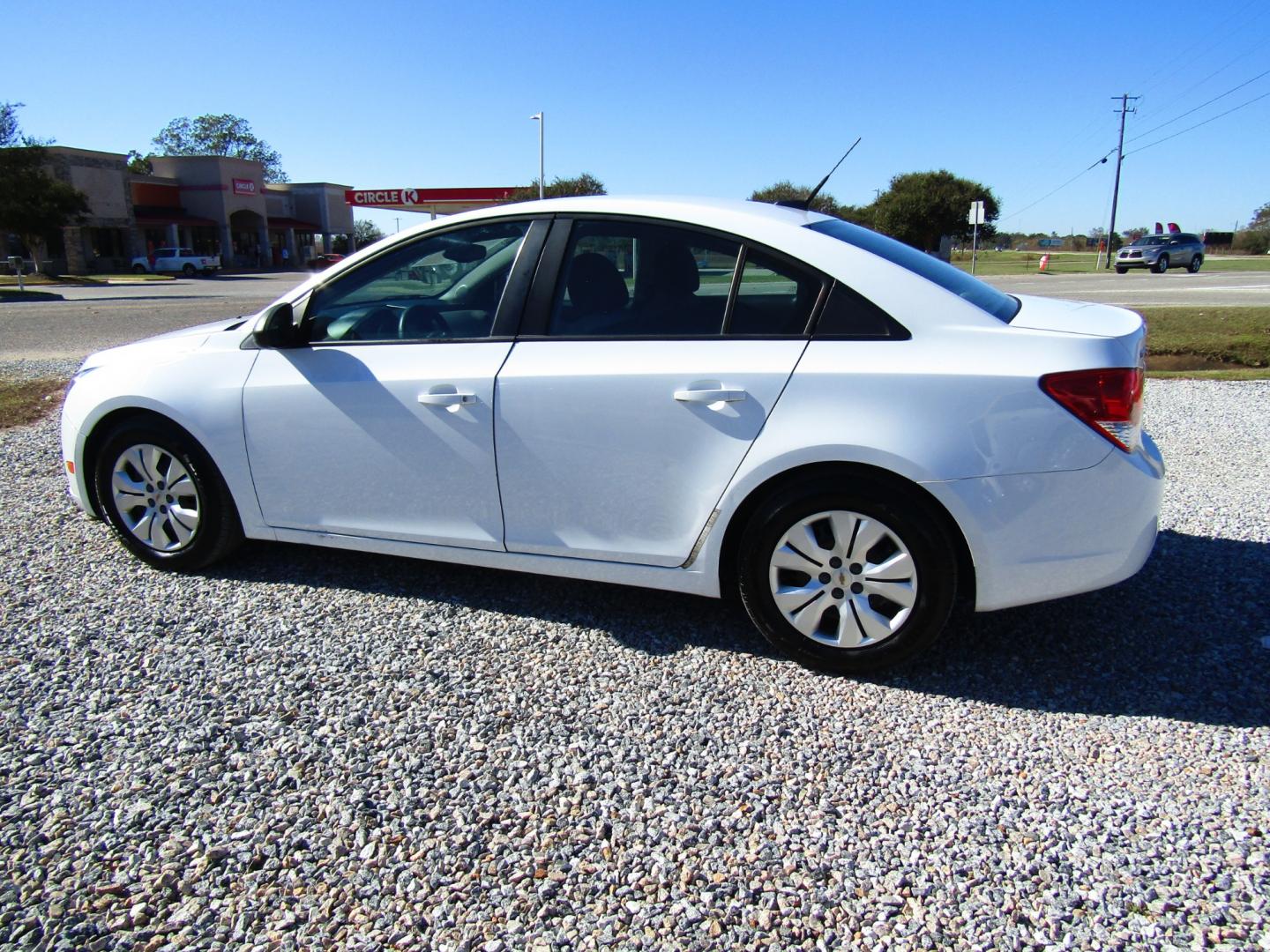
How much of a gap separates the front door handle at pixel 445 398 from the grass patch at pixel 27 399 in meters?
6.36

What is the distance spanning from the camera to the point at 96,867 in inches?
93.7

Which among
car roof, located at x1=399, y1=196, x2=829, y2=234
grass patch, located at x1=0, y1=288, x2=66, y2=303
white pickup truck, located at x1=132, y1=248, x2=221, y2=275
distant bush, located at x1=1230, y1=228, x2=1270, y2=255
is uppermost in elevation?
distant bush, located at x1=1230, y1=228, x2=1270, y2=255

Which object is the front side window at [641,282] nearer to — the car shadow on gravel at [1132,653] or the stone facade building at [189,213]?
the car shadow on gravel at [1132,653]

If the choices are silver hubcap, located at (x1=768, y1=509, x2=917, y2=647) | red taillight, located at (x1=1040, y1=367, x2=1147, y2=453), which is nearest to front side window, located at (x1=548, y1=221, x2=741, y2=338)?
silver hubcap, located at (x1=768, y1=509, x2=917, y2=647)

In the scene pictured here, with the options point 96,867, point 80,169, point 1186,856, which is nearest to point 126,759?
point 96,867

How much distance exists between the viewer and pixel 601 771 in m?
2.79

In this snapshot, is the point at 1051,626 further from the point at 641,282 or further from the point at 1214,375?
the point at 1214,375

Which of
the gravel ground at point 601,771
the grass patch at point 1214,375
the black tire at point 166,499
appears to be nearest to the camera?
the gravel ground at point 601,771

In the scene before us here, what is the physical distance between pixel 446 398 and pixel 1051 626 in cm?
265

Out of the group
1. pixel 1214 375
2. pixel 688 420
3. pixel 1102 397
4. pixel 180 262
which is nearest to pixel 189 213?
pixel 180 262

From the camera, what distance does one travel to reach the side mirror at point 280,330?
3896 millimetres

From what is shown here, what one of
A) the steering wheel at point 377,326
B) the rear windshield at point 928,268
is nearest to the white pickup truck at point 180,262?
the steering wheel at point 377,326

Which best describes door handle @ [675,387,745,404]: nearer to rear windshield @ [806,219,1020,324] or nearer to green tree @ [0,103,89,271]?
rear windshield @ [806,219,1020,324]

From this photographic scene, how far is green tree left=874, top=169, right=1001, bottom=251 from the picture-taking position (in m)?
57.0
